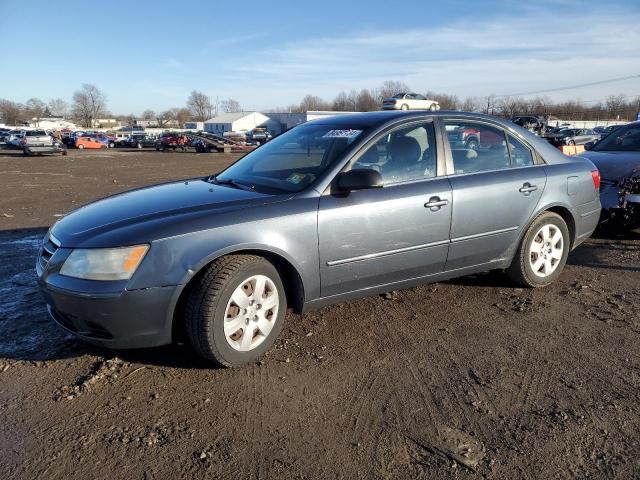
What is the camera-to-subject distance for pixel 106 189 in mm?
12812

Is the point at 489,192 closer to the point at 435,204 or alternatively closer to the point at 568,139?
the point at 435,204

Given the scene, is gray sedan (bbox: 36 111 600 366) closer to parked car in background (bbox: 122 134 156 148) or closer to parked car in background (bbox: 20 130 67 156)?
parked car in background (bbox: 20 130 67 156)

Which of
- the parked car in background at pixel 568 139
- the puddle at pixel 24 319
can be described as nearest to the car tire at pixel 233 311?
the puddle at pixel 24 319

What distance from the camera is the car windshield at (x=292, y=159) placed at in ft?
12.3

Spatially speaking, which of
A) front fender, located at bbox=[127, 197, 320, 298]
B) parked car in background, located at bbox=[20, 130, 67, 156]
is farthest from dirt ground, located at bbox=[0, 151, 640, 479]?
parked car in background, located at bbox=[20, 130, 67, 156]

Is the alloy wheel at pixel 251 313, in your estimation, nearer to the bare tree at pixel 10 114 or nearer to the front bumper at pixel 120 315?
the front bumper at pixel 120 315

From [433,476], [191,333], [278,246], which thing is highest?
[278,246]

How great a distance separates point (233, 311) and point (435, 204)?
176 centimetres

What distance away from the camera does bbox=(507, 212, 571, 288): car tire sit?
14.9 feet

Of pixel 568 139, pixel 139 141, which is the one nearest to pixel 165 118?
pixel 139 141

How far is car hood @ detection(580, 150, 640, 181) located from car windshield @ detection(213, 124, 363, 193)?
14.1 feet

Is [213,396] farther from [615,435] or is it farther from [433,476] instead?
[615,435]

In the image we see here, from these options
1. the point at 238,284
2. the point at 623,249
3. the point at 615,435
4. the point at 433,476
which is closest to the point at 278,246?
the point at 238,284

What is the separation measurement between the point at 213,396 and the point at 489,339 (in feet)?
6.66
